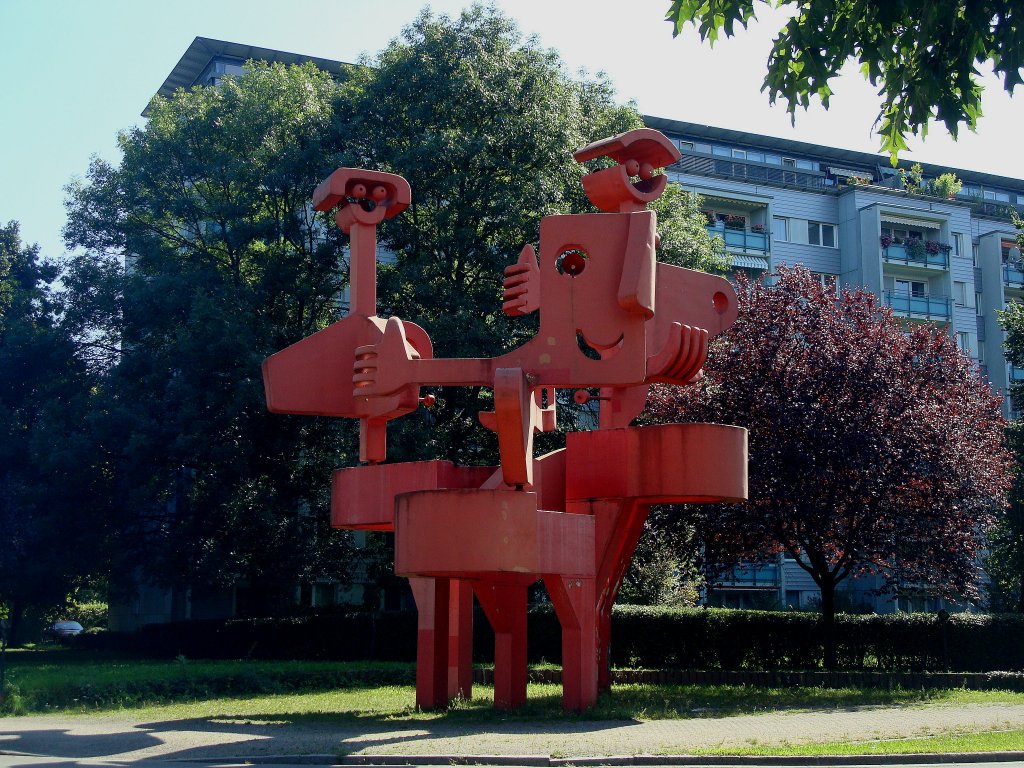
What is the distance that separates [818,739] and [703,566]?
1276 centimetres

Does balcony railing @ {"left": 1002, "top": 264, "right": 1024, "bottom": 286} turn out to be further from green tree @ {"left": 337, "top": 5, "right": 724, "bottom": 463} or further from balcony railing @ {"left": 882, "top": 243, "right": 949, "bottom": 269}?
green tree @ {"left": 337, "top": 5, "right": 724, "bottom": 463}

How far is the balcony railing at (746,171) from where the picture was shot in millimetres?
51031

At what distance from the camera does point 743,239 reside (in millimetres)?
50344

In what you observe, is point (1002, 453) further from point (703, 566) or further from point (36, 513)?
point (36, 513)

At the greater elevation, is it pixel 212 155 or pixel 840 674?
pixel 212 155

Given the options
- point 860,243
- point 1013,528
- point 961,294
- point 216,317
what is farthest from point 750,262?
point 216,317

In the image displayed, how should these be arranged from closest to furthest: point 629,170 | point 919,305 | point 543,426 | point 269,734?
point 269,734, point 629,170, point 543,426, point 919,305

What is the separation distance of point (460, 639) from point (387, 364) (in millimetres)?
4876

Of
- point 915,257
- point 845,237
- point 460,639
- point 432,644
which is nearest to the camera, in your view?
point 432,644

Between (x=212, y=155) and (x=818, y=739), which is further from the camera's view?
(x=212, y=155)

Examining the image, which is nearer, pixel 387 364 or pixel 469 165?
pixel 387 364

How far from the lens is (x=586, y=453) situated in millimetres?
18453

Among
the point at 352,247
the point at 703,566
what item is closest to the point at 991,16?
the point at 352,247

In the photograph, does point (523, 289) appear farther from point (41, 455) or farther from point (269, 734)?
point (41, 455)
